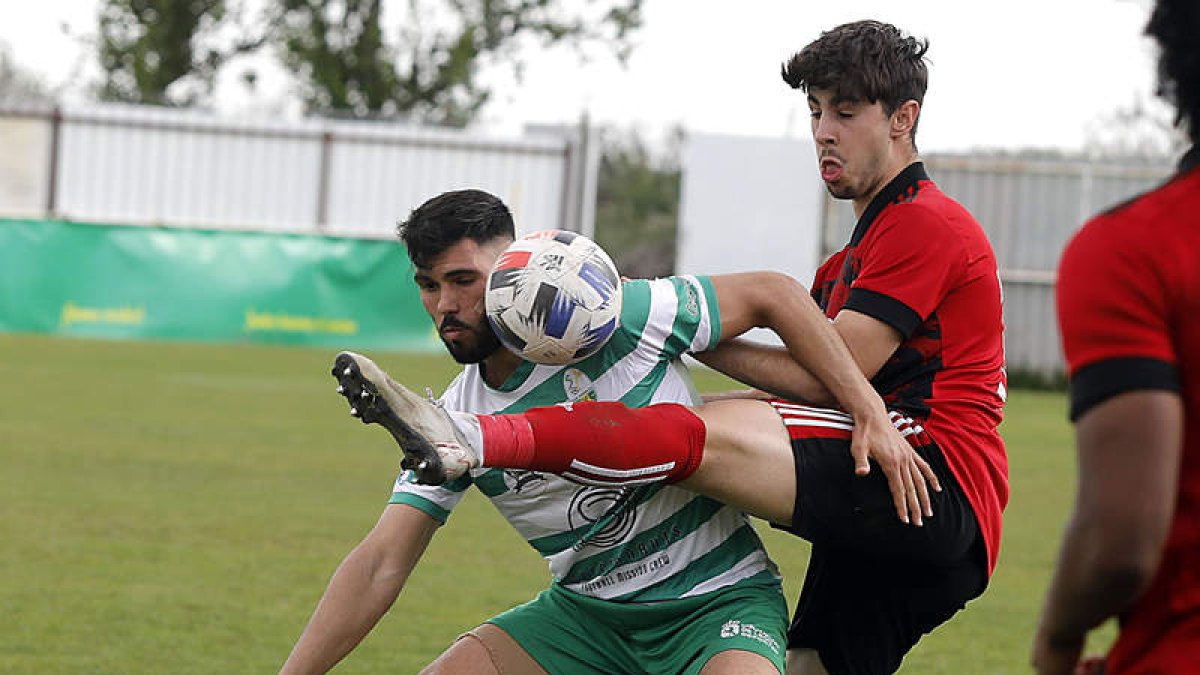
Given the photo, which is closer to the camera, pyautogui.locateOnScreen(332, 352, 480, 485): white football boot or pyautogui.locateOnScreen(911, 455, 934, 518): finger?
pyautogui.locateOnScreen(332, 352, 480, 485): white football boot

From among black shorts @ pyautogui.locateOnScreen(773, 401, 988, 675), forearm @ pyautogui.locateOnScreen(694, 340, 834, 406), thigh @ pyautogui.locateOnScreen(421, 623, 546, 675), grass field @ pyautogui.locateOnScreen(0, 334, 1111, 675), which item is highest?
forearm @ pyautogui.locateOnScreen(694, 340, 834, 406)

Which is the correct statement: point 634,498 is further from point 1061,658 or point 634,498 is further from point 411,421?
point 1061,658

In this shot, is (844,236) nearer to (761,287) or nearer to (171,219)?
(171,219)

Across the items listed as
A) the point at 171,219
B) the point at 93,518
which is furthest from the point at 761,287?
the point at 171,219

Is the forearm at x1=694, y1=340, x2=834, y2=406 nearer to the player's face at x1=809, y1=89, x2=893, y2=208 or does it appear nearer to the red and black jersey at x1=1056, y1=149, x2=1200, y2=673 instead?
the player's face at x1=809, y1=89, x2=893, y2=208

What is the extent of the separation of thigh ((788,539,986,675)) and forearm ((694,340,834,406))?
452mm

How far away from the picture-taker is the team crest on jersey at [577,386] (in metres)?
4.48

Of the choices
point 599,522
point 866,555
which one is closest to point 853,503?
point 866,555

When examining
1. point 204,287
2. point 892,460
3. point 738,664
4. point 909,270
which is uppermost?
point 909,270

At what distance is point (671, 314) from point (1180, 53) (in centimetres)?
200

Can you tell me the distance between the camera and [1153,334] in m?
2.44

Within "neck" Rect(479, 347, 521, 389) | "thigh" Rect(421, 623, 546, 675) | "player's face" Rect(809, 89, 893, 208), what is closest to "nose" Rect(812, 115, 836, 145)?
"player's face" Rect(809, 89, 893, 208)

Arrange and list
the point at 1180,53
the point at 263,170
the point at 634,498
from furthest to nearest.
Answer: the point at 263,170 < the point at 634,498 < the point at 1180,53

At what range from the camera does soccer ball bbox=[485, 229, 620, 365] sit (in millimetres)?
4145
